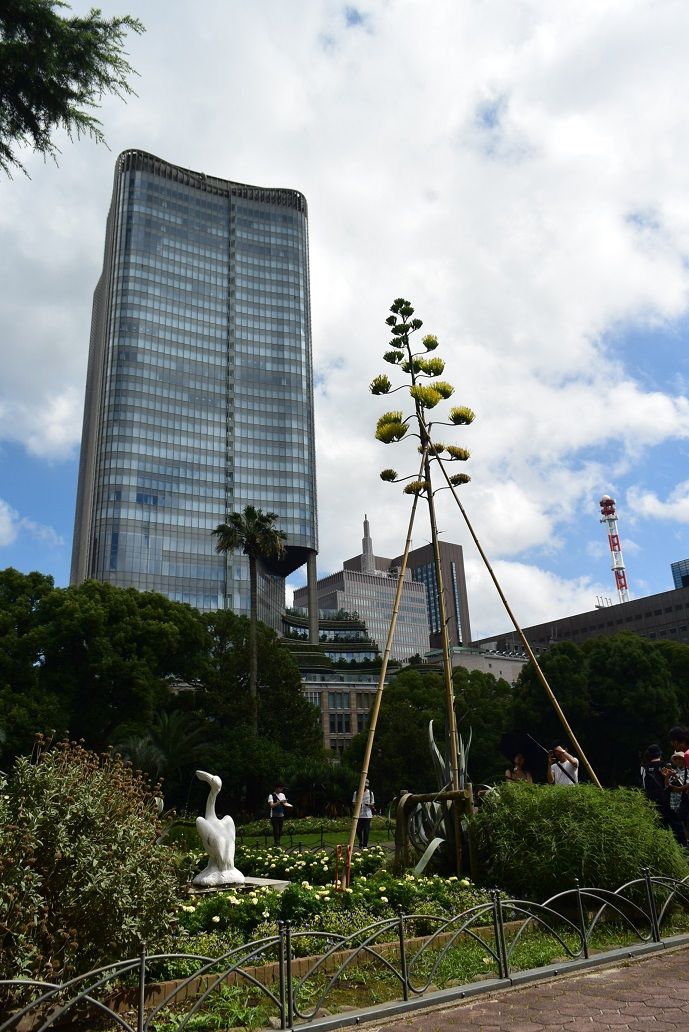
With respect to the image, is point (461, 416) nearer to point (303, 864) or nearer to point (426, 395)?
point (426, 395)

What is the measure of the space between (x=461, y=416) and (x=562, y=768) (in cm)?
633

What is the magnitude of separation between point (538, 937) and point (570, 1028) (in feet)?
9.59

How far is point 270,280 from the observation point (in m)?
117

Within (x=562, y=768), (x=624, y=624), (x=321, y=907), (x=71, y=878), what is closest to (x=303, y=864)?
(x=321, y=907)

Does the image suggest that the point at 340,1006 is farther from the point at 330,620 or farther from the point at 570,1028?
the point at 330,620

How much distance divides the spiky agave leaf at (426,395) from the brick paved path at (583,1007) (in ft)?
28.1

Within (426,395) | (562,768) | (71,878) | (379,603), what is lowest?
(71,878)

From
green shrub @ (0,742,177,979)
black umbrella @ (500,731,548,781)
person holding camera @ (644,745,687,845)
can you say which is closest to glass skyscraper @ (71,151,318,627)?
black umbrella @ (500,731,548,781)

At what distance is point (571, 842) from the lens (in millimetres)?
8953

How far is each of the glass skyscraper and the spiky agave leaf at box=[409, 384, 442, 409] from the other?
8502 centimetres

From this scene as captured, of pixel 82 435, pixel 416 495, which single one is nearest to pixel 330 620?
pixel 82 435

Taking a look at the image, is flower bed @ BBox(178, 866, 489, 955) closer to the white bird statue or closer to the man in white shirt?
the white bird statue

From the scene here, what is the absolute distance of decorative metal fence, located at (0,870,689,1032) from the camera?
554cm

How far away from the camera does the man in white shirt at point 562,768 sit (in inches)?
490
